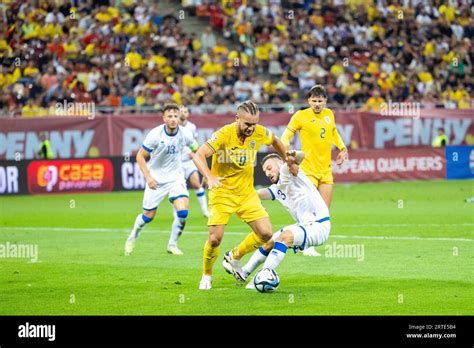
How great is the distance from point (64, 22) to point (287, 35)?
29.3 ft

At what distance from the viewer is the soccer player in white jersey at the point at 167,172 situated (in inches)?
674

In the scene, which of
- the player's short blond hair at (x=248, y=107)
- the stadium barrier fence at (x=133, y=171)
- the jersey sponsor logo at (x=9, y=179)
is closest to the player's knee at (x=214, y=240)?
the player's short blond hair at (x=248, y=107)

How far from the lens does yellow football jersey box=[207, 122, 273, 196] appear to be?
1273 centimetres

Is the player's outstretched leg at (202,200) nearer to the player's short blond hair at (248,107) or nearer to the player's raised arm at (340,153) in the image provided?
the player's raised arm at (340,153)

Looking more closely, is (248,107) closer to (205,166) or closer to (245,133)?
(245,133)

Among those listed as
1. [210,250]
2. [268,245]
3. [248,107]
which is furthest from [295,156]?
[210,250]

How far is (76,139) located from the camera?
33.3m

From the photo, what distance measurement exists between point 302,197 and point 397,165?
22.7 m

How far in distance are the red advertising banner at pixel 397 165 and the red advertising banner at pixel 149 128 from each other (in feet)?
1.74

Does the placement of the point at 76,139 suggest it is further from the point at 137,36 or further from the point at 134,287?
the point at 134,287

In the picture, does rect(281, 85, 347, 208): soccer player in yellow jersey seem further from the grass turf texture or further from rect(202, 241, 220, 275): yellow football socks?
rect(202, 241, 220, 275): yellow football socks

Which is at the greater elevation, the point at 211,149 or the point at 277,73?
the point at 277,73
